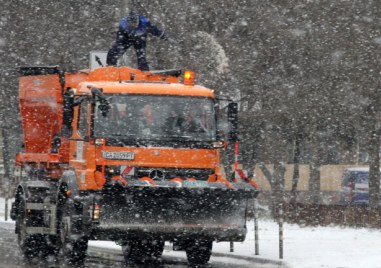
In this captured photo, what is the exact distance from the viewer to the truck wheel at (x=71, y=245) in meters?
15.2

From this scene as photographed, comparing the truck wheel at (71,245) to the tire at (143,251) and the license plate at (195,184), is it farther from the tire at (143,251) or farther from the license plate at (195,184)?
the tire at (143,251)

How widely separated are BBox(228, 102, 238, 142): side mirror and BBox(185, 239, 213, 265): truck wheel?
6.13 feet

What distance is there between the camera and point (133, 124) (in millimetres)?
15141

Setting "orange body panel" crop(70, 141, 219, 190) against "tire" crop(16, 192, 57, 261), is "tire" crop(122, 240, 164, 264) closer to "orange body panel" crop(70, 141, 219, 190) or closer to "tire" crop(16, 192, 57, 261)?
"tire" crop(16, 192, 57, 261)

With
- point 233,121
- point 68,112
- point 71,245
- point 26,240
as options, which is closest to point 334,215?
point 26,240

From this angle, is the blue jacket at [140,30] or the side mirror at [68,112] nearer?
the side mirror at [68,112]

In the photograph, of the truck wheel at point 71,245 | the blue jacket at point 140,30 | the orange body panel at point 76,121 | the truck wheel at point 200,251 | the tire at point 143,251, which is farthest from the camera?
the tire at point 143,251

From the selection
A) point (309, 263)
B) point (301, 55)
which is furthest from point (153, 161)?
point (301, 55)

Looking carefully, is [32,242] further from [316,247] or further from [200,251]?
[316,247]

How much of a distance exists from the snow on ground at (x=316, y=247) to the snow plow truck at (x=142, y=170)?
1.46 m

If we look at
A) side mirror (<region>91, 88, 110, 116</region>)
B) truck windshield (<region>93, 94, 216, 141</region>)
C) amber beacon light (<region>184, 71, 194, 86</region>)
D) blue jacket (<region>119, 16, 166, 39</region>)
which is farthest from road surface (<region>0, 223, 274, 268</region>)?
blue jacket (<region>119, 16, 166, 39</region>)

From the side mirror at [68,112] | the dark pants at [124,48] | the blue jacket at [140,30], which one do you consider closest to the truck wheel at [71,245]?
the side mirror at [68,112]

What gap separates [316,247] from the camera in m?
18.5

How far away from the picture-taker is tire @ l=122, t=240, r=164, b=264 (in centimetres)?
1762
